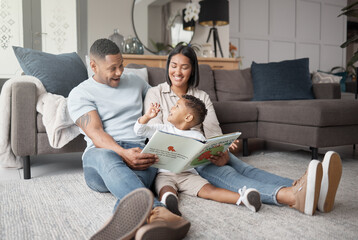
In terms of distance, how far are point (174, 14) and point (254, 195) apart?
386 centimetres

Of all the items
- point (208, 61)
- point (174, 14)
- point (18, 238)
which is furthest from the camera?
point (174, 14)

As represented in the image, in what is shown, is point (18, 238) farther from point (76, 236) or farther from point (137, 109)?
point (137, 109)

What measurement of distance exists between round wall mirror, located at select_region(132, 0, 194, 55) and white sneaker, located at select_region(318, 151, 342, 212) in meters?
3.31

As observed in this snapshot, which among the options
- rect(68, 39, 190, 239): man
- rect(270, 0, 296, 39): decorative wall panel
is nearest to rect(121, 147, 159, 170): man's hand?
rect(68, 39, 190, 239): man

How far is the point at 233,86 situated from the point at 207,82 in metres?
0.30

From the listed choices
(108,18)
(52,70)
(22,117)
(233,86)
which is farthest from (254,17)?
(22,117)

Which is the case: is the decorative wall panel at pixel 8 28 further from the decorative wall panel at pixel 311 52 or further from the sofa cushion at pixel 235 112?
the decorative wall panel at pixel 311 52

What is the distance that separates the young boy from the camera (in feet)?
4.56

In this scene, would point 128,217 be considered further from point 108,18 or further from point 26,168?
point 108,18

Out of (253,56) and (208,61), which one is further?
(253,56)

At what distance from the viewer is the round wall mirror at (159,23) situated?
453 cm

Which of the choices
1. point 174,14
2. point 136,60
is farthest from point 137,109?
point 174,14

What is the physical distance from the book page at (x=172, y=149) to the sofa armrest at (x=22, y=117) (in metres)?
0.99

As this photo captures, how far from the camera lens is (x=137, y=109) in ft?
5.76
